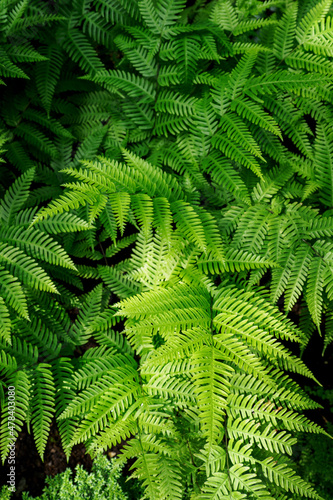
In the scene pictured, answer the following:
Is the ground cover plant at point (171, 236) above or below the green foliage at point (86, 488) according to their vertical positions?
above

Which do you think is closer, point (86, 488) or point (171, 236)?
point (171, 236)

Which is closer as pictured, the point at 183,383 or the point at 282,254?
the point at 183,383

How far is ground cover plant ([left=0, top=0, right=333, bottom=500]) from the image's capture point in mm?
2191

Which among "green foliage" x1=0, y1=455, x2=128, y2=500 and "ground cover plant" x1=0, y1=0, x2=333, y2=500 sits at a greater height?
"ground cover plant" x1=0, y1=0, x2=333, y2=500

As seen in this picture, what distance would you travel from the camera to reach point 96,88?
11.2ft

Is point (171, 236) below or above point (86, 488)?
above

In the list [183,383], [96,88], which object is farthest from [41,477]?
[96,88]

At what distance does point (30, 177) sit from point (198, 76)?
5.04 ft

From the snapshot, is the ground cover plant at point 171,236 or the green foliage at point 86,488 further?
the green foliage at point 86,488

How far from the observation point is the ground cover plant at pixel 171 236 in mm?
2191

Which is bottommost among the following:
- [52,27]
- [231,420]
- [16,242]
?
[231,420]

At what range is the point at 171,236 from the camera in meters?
2.63

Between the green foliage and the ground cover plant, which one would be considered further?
the green foliage

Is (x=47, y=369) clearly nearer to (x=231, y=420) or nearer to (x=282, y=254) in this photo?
(x=231, y=420)
